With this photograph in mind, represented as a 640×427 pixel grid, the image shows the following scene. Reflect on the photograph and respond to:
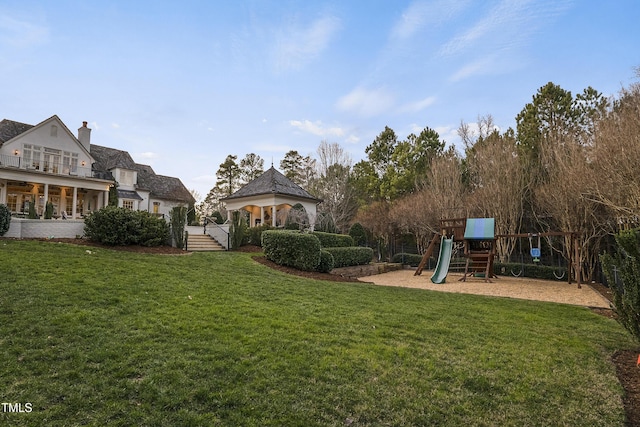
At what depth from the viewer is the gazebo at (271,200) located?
24.1m

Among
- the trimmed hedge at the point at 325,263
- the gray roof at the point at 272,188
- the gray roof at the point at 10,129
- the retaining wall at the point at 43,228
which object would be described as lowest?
the trimmed hedge at the point at 325,263

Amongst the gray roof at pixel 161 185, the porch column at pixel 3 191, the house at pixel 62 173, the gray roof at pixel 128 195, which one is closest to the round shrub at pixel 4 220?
the house at pixel 62 173

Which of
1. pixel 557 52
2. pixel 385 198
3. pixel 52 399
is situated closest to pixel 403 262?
pixel 385 198

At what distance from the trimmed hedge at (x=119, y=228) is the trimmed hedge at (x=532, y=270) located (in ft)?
55.5

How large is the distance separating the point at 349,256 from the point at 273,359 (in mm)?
12278

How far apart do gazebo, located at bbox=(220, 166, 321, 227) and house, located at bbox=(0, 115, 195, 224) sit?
7.95m

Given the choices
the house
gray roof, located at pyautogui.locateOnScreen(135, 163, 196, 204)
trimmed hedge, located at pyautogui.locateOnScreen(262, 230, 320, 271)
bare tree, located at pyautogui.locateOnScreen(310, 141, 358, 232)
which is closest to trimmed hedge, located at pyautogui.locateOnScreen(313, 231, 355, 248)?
trimmed hedge, located at pyautogui.locateOnScreen(262, 230, 320, 271)

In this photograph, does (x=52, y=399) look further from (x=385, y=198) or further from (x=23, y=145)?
(x=385, y=198)

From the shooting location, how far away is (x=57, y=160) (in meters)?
22.8

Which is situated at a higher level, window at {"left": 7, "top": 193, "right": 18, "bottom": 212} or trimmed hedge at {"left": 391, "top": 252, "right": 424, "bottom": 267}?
window at {"left": 7, "top": 193, "right": 18, "bottom": 212}

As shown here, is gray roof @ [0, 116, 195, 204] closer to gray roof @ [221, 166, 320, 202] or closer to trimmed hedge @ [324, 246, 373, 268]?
gray roof @ [221, 166, 320, 202]

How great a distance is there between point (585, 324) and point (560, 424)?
488 centimetres

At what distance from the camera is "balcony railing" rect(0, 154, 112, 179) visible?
20.6m

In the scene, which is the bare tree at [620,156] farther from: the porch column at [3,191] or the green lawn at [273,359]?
the porch column at [3,191]
